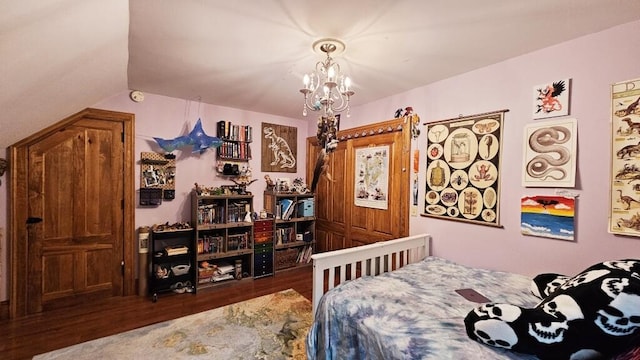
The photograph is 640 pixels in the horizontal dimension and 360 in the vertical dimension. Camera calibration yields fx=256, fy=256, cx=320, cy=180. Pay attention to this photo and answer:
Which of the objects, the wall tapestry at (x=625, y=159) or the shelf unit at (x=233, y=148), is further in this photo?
the shelf unit at (x=233, y=148)

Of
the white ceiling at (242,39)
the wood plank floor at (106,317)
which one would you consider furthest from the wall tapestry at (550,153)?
the wood plank floor at (106,317)

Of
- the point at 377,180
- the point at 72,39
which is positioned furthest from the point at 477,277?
the point at 72,39

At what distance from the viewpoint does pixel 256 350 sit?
6.33ft

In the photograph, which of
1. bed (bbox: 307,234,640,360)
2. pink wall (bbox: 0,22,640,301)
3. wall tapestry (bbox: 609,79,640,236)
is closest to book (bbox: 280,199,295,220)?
pink wall (bbox: 0,22,640,301)

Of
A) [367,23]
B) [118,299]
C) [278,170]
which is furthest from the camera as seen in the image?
[278,170]

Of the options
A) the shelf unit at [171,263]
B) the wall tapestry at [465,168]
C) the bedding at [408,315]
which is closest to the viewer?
the bedding at [408,315]

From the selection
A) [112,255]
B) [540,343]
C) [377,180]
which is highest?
[377,180]

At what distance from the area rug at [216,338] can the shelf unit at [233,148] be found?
5.77 feet

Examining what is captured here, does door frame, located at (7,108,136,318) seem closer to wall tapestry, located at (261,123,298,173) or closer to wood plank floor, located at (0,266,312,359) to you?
wood plank floor, located at (0,266,312,359)

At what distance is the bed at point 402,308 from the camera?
1191mm

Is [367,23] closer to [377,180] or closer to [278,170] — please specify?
[377,180]

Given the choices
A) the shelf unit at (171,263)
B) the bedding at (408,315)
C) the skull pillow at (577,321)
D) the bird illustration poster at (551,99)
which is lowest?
the shelf unit at (171,263)

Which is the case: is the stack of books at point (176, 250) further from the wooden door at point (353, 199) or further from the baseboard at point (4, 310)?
the wooden door at point (353, 199)

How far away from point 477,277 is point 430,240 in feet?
2.11
